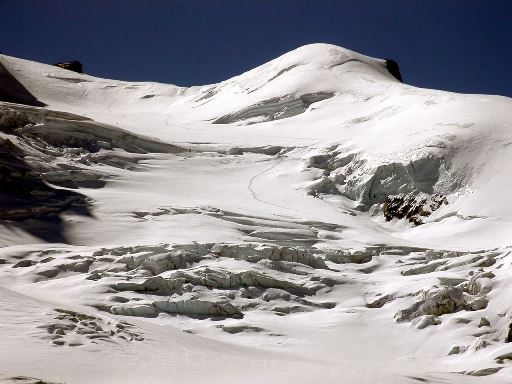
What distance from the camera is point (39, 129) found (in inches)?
1068

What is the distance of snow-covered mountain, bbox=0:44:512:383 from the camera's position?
1305 centimetres

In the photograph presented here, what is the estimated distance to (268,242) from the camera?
65.5 feet

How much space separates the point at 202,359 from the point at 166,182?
13533 millimetres

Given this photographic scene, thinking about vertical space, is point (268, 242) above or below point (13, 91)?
below

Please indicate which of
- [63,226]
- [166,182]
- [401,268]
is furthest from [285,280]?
[166,182]

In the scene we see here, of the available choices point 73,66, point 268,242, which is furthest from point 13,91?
point 268,242

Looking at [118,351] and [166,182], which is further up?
[166,182]

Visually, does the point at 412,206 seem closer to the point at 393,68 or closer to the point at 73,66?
the point at 393,68

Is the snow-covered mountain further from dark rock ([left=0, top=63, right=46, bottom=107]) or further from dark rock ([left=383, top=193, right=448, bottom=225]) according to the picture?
dark rock ([left=0, top=63, right=46, bottom=107])

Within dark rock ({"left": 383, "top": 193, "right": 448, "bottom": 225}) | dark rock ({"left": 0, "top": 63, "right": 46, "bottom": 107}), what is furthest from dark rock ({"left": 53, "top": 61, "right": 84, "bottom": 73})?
dark rock ({"left": 383, "top": 193, "right": 448, "bottom": 225})

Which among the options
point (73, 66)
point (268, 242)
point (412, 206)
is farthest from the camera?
point (73, 66)

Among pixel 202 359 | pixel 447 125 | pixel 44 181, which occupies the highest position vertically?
pixel 447 125

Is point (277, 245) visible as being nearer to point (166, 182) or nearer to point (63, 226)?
point (63, 226)

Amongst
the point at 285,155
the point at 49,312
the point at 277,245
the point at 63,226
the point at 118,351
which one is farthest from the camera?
the point at 285,155
